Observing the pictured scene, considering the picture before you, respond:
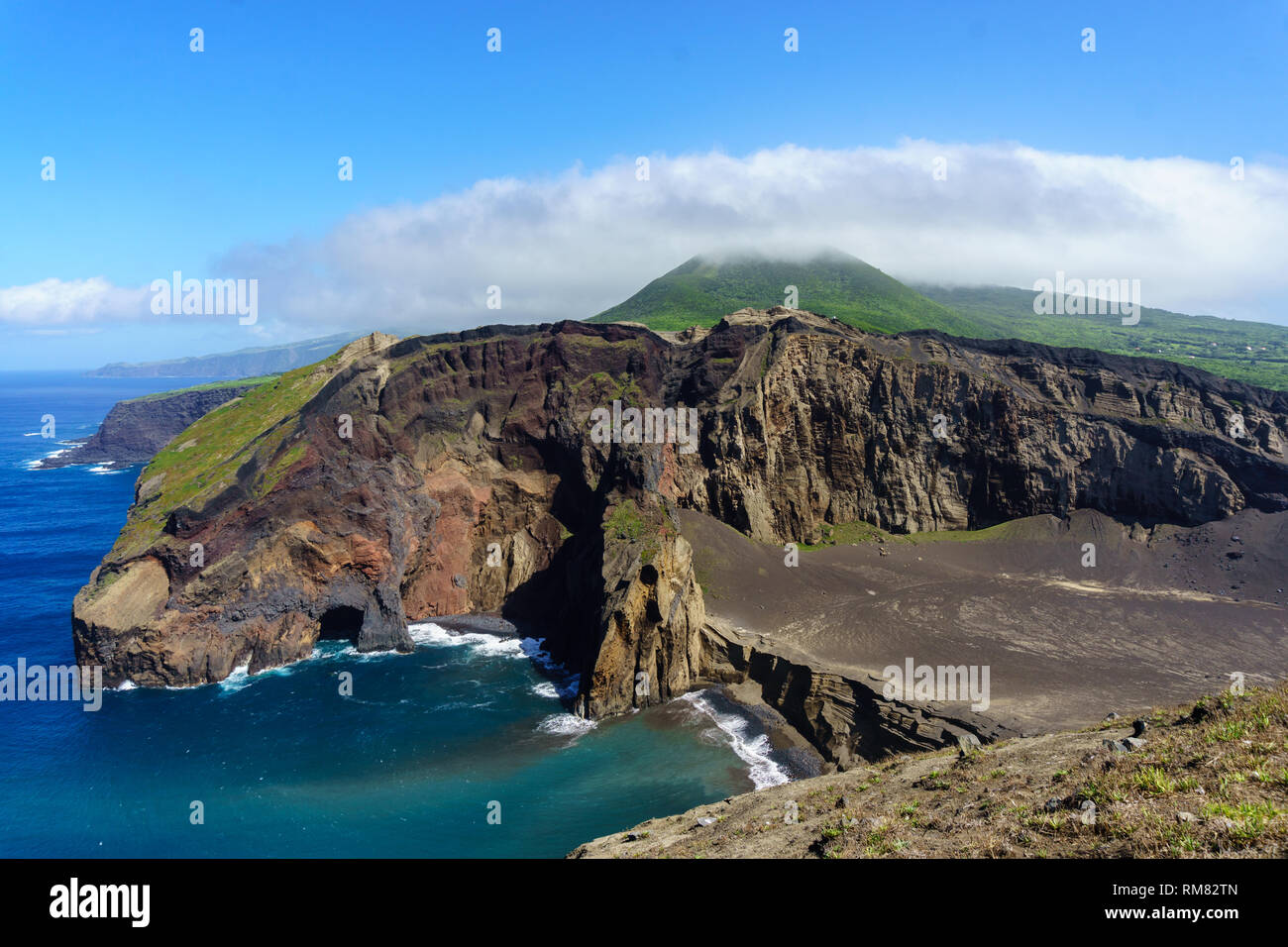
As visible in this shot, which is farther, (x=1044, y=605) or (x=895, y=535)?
(x=895, y=535)

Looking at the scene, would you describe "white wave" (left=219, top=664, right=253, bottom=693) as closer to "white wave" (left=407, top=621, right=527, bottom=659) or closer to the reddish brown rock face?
the reddish brown rock face

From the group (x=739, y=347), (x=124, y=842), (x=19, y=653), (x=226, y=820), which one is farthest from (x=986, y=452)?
(x=19, y=653)

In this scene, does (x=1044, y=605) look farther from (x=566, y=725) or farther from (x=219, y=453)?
(x=219, y=453)

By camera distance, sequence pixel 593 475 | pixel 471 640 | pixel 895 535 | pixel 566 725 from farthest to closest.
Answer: pixel 895 535 < pixel 593 475 < pixel 471 640 < pixel 566 725

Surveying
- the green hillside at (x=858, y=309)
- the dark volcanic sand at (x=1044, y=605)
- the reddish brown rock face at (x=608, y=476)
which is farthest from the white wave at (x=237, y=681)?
the green hillside at (x=858, y=309)

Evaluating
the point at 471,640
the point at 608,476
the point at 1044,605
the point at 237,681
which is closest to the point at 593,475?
the point at 608,476

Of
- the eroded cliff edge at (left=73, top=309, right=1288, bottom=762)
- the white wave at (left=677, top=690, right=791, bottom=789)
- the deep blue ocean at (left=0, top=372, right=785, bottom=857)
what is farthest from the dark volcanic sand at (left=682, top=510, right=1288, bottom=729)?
the deep blue ocean at (left=0, top=372, right=785, bottom=857)
